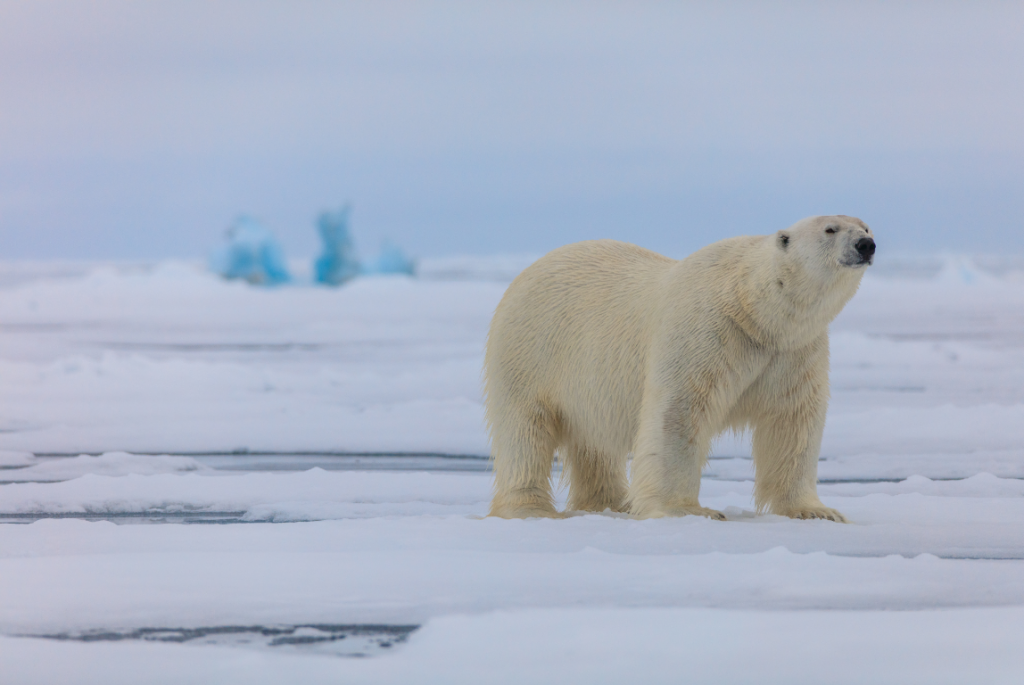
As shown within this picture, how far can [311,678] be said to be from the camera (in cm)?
243

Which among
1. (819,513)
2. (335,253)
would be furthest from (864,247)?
(335,253)

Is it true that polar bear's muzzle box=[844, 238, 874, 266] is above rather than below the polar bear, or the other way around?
above

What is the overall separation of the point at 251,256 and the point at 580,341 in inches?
692

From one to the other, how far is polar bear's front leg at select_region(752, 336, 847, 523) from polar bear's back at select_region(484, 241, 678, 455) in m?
0.51

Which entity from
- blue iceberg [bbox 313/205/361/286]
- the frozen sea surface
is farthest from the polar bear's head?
blue iceberg [bbox 313/205/361/286]

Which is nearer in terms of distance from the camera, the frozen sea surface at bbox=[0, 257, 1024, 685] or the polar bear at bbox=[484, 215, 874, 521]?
the frozen sea surface at bbox=[0, 257, 1024, 685]

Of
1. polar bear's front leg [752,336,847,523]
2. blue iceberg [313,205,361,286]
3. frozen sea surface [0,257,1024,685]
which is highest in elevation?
blue iceberg [313,205,361,286]

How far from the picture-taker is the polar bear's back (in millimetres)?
4109

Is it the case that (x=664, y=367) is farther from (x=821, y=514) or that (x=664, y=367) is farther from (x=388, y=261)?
(x=388, y=261)

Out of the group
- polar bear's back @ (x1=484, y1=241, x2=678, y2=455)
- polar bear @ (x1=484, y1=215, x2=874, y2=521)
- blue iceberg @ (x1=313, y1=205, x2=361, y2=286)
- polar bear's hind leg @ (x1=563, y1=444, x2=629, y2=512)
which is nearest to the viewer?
polar bear @ (x1=484, y1=215, x2=874, y2=521)

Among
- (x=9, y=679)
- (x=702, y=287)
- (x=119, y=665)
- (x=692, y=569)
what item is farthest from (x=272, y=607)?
(x=702, y=287)

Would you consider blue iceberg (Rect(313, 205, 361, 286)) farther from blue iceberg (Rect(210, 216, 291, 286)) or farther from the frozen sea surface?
the frozen sea surface

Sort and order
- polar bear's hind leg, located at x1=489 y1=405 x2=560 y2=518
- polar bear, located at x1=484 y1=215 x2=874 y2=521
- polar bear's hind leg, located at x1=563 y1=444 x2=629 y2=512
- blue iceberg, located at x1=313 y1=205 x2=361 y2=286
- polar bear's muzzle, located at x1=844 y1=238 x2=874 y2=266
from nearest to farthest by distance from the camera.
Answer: polar bear's muzzle, located at x1=844 y1=238 x2=874 y2=266 < polar bear, located at x1=484 y1=215 x2=874 y2=521 < polar bear's hind leg, located at x1=489 y1=405 x2=560 y2=518 < polar bear's hind leg, located at x1=563 y1=444 x2=629 y2=512 < blue iceberg, located at x1=313 y1=205 x2=361 y2=286

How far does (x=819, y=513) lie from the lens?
157 inches
